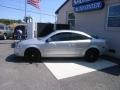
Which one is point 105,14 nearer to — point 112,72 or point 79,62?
point 79,62

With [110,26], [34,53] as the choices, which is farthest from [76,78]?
[110,26]

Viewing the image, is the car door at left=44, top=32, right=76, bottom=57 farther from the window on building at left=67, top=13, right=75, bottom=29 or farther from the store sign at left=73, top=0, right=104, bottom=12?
the window on building at left=67, top=13, right=75, bottom=29

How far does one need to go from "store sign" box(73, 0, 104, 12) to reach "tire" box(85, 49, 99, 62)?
10.1 feet

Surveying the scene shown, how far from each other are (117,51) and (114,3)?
2.63 meters

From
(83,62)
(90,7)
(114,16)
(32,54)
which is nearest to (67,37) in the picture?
(83,62)

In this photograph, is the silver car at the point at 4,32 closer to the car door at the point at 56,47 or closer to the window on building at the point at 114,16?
the car door at the point at 56,47

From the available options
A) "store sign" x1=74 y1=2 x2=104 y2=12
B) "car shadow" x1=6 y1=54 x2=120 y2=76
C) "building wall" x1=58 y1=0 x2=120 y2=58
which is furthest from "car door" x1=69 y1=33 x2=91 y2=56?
"store sign" x1=74 y1=2 x2=104 y2=12

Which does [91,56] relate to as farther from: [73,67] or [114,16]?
[114,16]

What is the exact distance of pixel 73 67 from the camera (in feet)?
26.6

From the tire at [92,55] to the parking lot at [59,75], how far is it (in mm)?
239

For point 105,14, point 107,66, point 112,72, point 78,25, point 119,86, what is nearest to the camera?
point 119,86

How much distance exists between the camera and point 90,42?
9.14 metres

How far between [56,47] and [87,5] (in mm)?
4464

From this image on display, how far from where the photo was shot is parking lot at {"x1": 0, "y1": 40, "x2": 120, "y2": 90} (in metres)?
5.75
